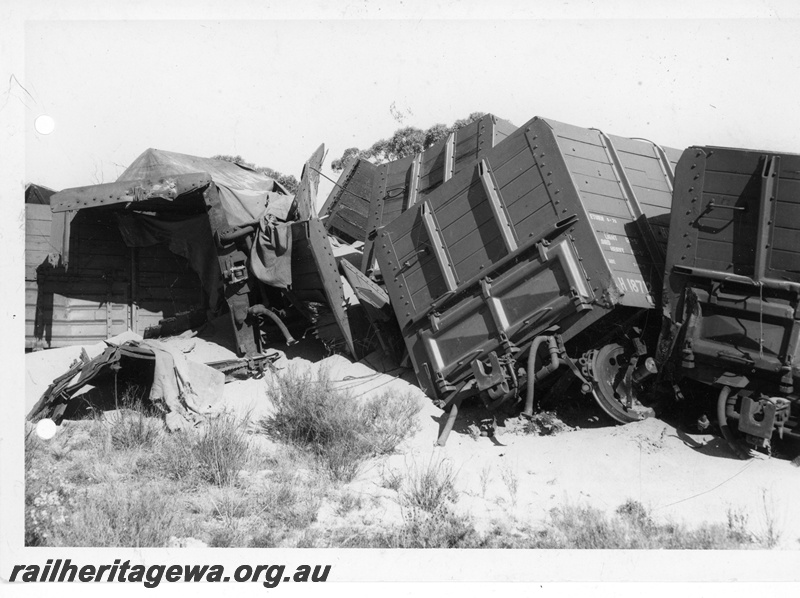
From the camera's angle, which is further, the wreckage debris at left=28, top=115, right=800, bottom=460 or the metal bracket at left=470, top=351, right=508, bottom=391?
the metal bracket at left=470, top=351, right=508, bottom=391

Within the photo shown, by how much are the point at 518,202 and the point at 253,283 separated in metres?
3.98

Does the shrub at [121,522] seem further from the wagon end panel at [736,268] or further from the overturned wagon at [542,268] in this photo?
the wagon end panel at [736,268]

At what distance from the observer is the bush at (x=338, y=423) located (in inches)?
251

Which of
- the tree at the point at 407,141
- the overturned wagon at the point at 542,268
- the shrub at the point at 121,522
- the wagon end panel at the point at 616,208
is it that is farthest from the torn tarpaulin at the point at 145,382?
the tree at the point at 407,141

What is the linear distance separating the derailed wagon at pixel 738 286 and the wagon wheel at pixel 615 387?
0.46m

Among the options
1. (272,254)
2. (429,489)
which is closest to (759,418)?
(429,489)

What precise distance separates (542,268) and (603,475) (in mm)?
2027

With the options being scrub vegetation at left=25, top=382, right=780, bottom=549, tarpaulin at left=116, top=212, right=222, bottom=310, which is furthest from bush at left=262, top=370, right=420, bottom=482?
tarpaulin at left=116, top=212, right=222, bottom=310

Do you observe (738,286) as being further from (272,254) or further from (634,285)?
(272,254)

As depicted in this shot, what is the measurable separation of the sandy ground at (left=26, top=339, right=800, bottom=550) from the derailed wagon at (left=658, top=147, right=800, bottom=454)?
39cm

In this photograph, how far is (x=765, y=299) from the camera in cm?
587

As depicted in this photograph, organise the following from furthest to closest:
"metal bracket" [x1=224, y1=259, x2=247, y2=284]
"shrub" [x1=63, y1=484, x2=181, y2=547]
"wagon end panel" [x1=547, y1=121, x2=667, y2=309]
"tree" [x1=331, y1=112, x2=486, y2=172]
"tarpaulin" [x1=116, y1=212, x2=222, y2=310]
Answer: "tree" [x1=331, y1=112, x2=486, y2=172]
"tarpaulin" [x1=116, y1=212, x2=222, y2=310]
"metal bracket" [x1=224, y1=259, x2=247, y2=284]
"wagon end panel" [x1=547, y1=121, x2=667, y2=309]
"shrub" [x1=63, y1=484, x2=181, y2=547]

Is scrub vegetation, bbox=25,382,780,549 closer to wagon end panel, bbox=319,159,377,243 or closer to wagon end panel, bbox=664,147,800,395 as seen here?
wagon end panel, bbox=664,147,800,395

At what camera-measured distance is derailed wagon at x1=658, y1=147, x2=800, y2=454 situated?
5.76 metres
